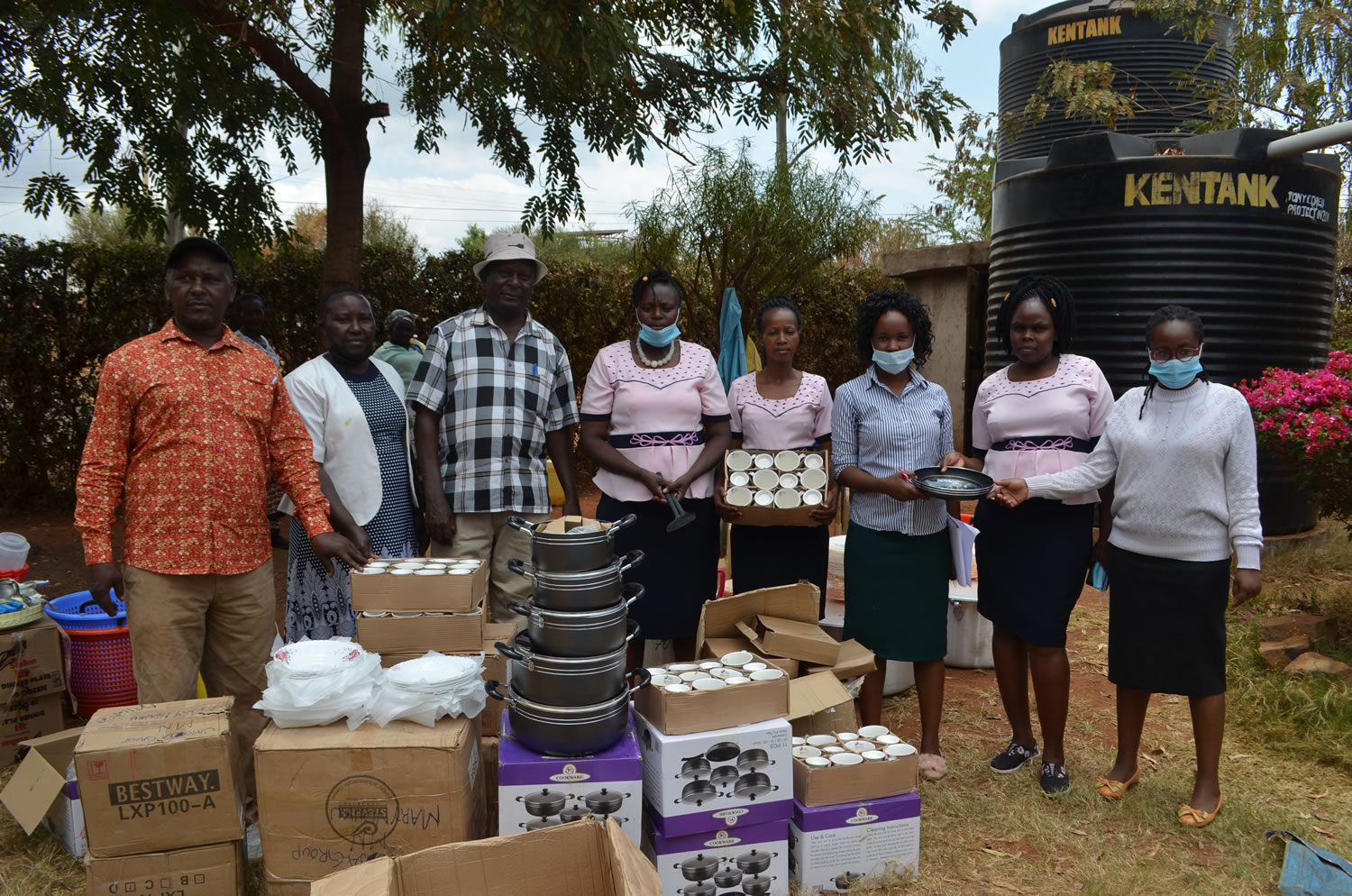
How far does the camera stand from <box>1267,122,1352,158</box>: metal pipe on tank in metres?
5.65

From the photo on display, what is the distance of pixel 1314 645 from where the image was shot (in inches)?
212

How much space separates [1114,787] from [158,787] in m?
3.42

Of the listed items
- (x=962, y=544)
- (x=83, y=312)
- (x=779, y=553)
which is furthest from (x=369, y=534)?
(x=83, y=312)

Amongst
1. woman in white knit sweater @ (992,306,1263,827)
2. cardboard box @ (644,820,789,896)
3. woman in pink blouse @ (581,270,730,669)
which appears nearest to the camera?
cardboard box @ (644,820,789,896)

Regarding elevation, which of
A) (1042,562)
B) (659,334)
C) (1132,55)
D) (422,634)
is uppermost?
(1132,55)

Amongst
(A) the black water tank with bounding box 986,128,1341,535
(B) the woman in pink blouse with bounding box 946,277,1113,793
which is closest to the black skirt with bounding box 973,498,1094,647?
(B) the woman in pink blouse with bounding box 946,277,1113,793

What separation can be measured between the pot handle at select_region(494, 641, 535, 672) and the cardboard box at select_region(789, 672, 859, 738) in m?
1.09

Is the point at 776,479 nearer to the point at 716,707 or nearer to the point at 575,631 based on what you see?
the point at 716,707

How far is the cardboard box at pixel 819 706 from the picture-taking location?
3.57 m

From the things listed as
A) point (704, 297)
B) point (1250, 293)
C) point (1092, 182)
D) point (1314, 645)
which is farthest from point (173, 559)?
point (704, 297)

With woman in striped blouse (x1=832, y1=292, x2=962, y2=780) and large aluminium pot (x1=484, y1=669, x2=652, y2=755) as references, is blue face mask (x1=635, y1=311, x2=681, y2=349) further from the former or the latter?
large aluminium pot (x1=484, y1=669, x2=652, y2=755)

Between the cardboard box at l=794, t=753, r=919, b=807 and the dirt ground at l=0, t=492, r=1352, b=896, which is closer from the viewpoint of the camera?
the cardboard box at l=794, t=753, r=919, b=807

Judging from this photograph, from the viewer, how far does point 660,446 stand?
398 centimetres

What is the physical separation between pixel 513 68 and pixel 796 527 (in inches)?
156
